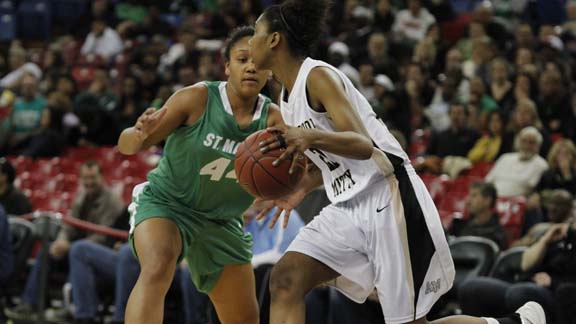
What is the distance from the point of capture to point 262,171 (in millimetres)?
4820

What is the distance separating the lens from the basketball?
4812 mm

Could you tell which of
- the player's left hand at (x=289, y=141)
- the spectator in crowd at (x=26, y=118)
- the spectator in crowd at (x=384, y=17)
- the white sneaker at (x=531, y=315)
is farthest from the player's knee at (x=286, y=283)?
the spectator in crowd at (x=384, y=17)

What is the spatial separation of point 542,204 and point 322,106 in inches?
191

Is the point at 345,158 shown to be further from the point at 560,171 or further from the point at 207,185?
the point at 560,171

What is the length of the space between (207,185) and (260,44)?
109cm

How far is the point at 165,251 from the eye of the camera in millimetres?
5297

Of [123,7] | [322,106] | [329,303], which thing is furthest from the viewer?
[123,7]

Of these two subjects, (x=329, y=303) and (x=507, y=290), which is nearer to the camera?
(x=507, y=290)

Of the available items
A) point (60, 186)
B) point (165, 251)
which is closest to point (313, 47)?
point (165, 251)

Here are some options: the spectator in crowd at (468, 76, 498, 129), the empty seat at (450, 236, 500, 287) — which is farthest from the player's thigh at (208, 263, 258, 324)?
the spectator in crowd at (468, 76, 498, 129)

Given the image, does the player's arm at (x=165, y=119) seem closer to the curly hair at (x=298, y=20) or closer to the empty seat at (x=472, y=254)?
the curly hair at (x=298, y=20)

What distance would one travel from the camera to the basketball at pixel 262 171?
189 inches

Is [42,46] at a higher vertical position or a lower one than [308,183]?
lower

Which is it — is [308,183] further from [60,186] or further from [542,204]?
[60,186]
